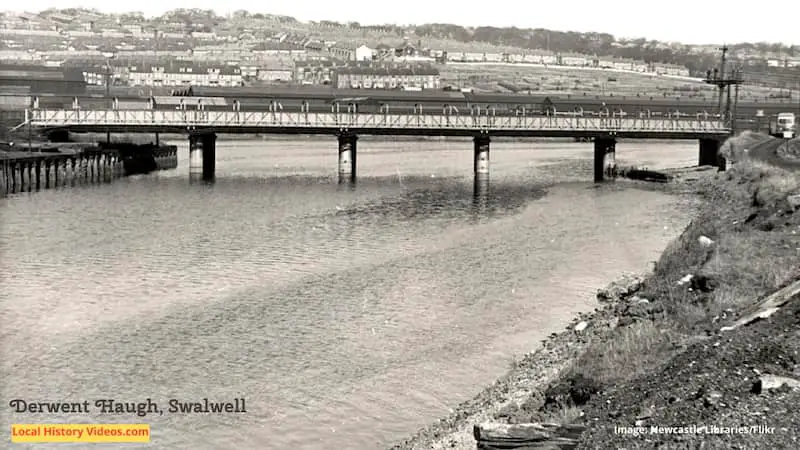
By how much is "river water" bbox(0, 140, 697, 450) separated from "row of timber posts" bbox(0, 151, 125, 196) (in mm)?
2558

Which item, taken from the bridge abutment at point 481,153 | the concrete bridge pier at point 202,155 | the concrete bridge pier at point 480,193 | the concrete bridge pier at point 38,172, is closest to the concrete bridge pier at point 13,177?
the concrete bridge pier at point 38,172

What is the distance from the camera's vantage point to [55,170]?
224 ft

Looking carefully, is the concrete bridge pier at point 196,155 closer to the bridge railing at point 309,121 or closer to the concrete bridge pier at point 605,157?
the bridge railing at point 309,121

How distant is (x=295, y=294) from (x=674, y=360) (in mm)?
17283

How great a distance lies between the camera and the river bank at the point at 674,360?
1269 cm

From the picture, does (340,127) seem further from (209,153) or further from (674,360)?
(674,360)

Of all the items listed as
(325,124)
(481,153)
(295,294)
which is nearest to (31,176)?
(325,124)

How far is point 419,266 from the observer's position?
37188mm

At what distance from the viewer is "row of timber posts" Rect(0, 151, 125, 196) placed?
61.8m

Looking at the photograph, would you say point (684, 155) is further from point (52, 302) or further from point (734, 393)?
point (734, 393)

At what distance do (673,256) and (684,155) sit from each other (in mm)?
86414

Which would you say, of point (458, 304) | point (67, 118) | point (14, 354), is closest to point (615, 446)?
point (14, 354)

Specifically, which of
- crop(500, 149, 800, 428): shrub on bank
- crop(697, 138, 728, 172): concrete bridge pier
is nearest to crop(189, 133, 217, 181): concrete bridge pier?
crop(697, 138, 728, 172): concrete bridge pier

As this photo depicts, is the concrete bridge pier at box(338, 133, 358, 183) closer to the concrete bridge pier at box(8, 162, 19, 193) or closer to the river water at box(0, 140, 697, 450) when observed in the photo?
the river water at box(0, 140, 697, 450)
